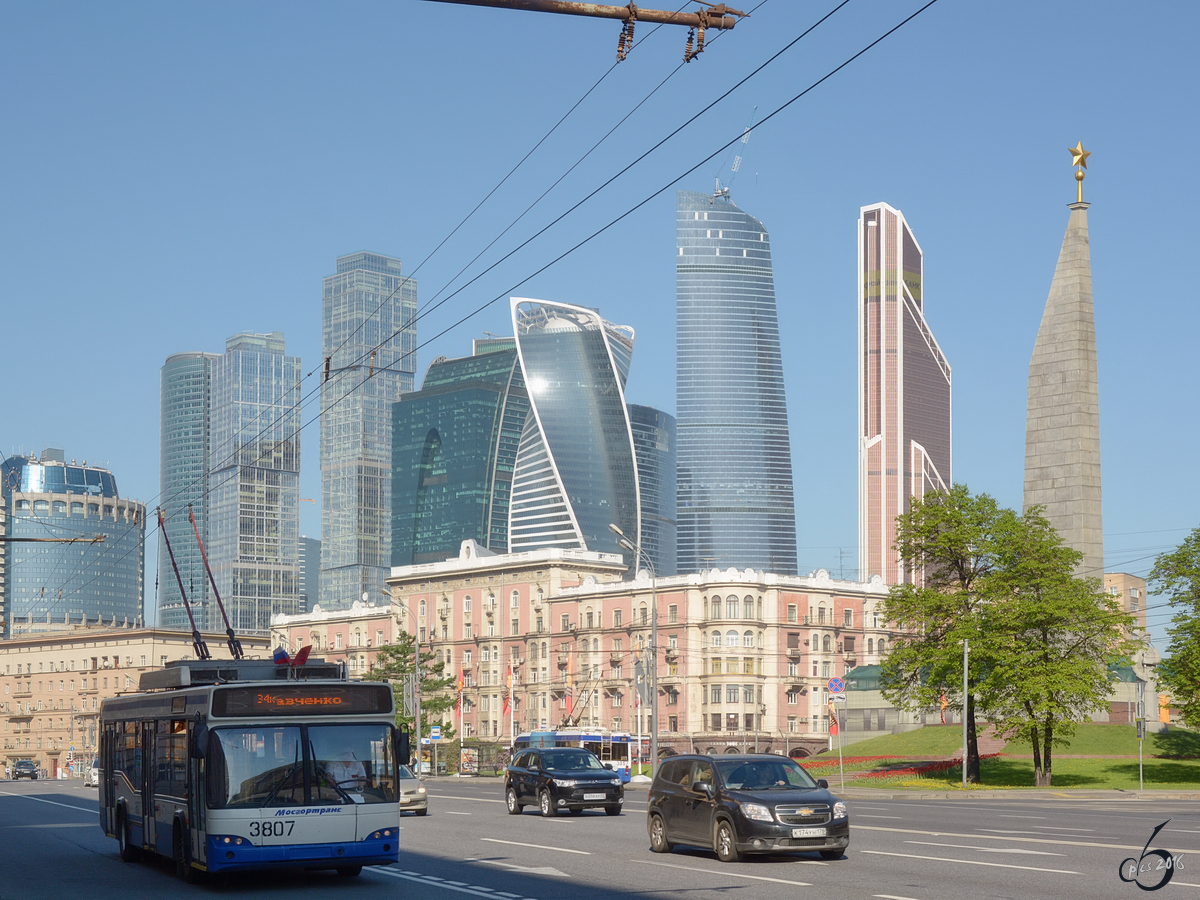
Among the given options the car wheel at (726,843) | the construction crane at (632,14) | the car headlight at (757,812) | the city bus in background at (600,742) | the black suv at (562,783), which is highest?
the construction crane at (632,14)

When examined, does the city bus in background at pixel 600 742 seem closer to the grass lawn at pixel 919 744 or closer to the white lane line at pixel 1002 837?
the grass lawn at pixel 919 744

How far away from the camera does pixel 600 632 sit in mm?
132875

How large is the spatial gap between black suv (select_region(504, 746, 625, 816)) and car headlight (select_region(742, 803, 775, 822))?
14.5 m

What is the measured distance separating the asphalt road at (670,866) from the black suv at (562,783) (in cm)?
175

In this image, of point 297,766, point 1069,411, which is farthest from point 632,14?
point 1069,411

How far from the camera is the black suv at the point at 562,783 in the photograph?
3612 cm

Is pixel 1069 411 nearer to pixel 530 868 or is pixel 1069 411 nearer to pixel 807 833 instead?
pixel 807 833

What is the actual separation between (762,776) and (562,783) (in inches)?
545

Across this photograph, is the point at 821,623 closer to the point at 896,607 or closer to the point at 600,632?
the point at 600,632

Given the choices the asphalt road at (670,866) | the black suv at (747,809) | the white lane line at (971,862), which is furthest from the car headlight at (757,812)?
the white lane line at (971,862)

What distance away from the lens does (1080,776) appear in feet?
188

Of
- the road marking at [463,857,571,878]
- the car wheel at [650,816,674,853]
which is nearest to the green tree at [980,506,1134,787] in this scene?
the car wheel at [650,816,674,853]

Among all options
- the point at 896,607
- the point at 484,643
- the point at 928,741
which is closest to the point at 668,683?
the point at 484,643

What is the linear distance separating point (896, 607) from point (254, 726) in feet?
141
